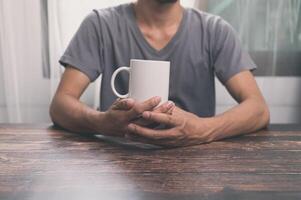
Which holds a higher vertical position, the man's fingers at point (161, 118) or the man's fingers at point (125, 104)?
the man's fingers at point (125, 104)

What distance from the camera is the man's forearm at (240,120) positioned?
0.86 metres

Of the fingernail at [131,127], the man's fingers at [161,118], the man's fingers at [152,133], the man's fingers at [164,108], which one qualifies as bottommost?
the man's fingers at [152,133]

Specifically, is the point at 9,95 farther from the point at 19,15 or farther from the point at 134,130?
the point at 134,130

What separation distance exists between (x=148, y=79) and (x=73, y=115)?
28 cm

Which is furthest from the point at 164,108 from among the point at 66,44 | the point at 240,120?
the point at 66,44

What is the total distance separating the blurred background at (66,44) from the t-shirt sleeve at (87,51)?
0.91 ft

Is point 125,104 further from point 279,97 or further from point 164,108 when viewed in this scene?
point 279,97

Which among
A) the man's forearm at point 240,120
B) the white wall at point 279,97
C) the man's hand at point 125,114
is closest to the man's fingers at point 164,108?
the man's hand at point 125,114

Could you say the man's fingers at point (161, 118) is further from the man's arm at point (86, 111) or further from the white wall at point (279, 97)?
the white wall at point (279, 97)

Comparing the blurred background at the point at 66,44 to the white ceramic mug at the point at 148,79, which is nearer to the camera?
the white ceramic mug at the point at 148,79

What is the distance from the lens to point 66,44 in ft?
4.75

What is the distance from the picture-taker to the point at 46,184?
0.57m

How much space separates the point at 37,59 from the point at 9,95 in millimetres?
180

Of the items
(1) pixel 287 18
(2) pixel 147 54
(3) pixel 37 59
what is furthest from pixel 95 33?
(1) pixel 287 18
